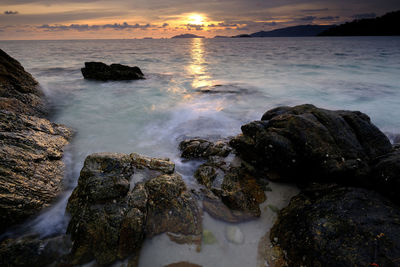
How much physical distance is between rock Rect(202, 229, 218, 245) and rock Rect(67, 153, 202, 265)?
0.33 feet

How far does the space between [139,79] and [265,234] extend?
→ 15004mm

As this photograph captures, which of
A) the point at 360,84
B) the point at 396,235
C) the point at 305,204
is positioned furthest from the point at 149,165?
the point at 360,84

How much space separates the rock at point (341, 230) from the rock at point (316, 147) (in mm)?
516

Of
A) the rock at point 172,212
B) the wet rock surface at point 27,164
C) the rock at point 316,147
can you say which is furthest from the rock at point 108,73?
the rock at point 172,212

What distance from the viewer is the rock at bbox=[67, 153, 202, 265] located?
286 cm

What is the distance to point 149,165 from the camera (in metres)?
4.20

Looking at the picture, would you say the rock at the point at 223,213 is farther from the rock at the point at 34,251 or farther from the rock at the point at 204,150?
the rock at the point at 34,251

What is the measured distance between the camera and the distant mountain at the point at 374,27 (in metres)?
122

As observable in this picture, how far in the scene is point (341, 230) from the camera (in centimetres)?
272

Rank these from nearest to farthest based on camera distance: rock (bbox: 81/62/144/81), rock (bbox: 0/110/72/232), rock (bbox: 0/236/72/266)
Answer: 1. rock (bbox: 0/236/72/266)
2. rock (bbox: 0/110/72/232)
3. rock (bbox: 81/62/144/81)

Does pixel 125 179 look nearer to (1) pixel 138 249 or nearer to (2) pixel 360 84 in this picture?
(1) pixel 138 249

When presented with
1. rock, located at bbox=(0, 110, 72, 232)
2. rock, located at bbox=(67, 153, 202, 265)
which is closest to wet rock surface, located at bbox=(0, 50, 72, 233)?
rock, located at bbox=(0, 110, 72, 232)

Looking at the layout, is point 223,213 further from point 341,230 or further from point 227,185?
point 341,230

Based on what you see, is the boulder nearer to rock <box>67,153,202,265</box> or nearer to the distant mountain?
rock <box>67,153,202,265</box>
